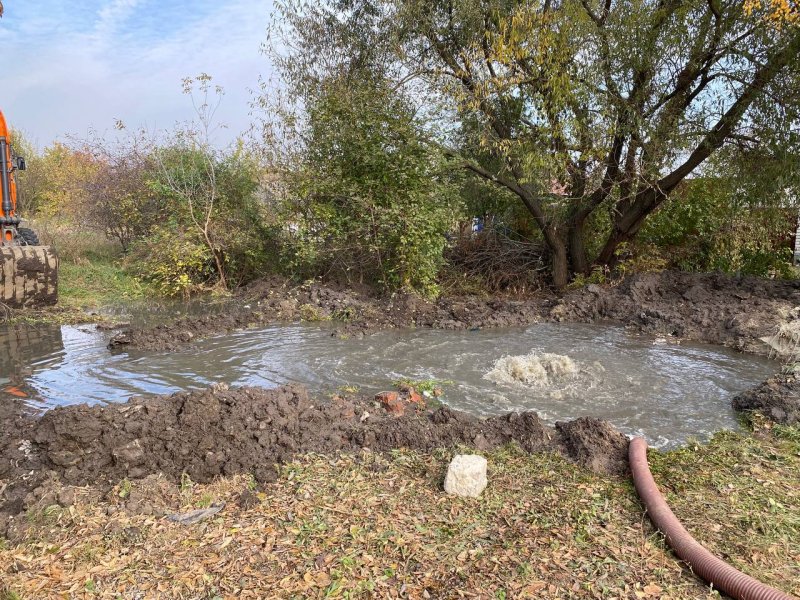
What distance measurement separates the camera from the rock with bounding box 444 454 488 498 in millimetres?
3842

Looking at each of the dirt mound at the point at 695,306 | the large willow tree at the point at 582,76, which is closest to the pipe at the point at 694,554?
the dirt mound at the point at 695,306

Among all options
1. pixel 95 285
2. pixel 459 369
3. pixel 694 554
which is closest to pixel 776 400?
pixel 694 554

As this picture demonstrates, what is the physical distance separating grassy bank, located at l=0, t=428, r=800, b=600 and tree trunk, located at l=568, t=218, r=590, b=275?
8896mm

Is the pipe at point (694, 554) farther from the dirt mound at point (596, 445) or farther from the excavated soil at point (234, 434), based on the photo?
the excavated soil at point (234, 434)

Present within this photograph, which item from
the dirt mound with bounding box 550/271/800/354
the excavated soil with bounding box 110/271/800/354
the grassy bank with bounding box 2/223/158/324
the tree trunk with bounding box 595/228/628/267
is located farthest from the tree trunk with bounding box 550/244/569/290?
the grassy bank with bounding box 2/223/158/324

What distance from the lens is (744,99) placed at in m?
9.76

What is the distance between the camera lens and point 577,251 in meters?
12.9

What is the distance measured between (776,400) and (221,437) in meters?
5.14

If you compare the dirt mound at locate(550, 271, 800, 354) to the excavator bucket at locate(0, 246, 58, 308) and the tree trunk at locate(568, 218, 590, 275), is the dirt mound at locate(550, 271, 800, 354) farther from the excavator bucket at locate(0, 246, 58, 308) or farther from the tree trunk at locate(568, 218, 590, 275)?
the excavator bucket at locate(0, 246, 58, 308)

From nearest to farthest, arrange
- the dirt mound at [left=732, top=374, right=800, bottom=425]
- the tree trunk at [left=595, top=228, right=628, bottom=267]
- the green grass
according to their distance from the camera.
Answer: the dirt mound at [left=732, top=374, right=800, bottom=425] → the green grass → the tree trunk at [left=595, top=228, right=628, bottom=267]

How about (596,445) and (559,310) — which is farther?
(559,310)

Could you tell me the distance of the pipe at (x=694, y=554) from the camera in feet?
9.16

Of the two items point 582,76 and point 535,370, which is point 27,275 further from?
point 582,76

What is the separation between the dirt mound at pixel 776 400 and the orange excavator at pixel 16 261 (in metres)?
10.4
